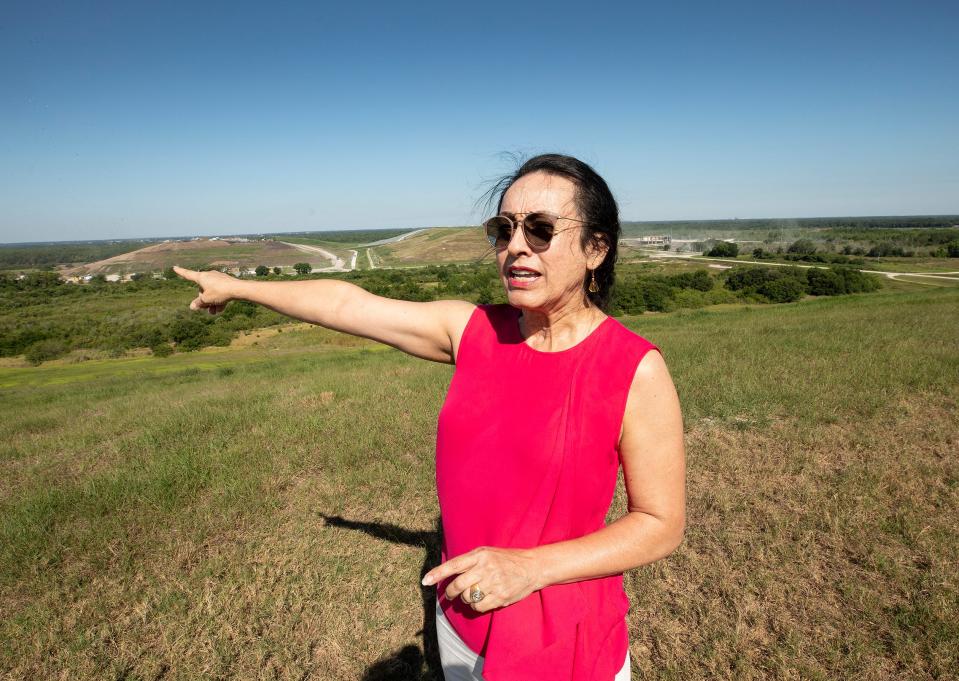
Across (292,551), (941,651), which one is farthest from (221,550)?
(941,651)

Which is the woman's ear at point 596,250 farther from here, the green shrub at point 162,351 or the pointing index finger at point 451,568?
the green shrub at point 162,351

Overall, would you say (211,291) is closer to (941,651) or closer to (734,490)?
(941,651)

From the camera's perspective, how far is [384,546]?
409 cm

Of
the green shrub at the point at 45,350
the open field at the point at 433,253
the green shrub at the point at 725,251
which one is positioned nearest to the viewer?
the green shrub at the point at 45,350

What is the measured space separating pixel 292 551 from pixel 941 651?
4.27 m

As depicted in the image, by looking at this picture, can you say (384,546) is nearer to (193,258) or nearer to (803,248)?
(803,248)

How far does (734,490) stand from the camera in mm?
4723

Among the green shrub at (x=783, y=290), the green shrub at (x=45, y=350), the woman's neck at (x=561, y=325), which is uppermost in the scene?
the woman's neck at (x=561, y=325)

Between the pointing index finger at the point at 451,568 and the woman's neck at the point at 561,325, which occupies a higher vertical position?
the woman's neck at the point at 561,325

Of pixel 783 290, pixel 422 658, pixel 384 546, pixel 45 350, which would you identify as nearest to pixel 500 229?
pixel 422 658

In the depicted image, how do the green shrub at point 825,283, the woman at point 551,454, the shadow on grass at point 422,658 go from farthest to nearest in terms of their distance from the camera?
the green shrub at point 825,283 → the shadow on grass at point 422,658 → the woman at point 551,454

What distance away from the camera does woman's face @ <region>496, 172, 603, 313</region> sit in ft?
4.76

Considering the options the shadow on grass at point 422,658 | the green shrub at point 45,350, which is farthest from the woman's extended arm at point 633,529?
the green shrub at point 45,350

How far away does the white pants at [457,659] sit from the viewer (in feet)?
4.81
